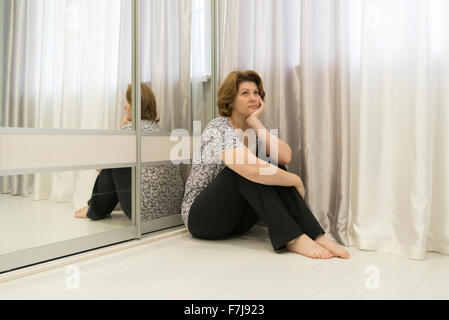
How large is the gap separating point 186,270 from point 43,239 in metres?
0.65

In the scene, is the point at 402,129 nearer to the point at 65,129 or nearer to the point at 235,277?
the point at 235,277

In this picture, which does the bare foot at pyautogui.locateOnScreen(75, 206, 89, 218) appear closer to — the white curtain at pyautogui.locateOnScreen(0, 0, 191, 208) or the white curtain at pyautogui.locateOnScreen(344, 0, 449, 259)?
the white curtain at pyautogui.locateOnScreen(0, 0, 191, 208)

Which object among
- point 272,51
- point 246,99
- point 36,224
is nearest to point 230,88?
point 246,99

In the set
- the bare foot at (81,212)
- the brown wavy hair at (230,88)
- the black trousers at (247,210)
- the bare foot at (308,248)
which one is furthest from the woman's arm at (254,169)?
the bare foot at (81,212)

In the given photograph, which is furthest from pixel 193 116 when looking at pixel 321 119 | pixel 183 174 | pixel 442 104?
pixel 442 104

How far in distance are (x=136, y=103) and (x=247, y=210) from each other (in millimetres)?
808

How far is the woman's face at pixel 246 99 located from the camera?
1884 mm

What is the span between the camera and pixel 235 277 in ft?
4.31

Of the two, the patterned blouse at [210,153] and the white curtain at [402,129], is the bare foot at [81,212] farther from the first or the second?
the white curtain at [402,129]

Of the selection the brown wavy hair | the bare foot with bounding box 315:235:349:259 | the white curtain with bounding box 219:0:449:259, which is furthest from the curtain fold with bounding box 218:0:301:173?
the bare foot with bounding box 315:235:349:259
